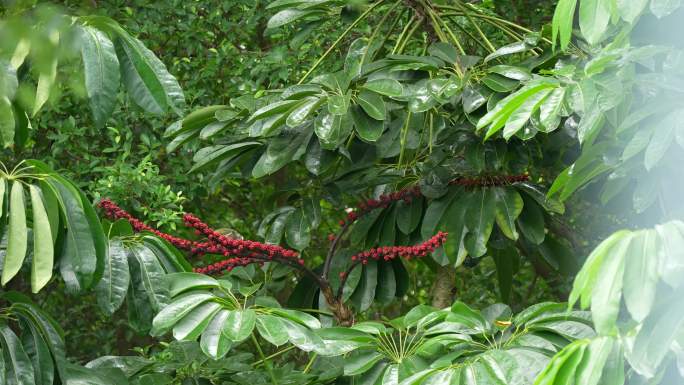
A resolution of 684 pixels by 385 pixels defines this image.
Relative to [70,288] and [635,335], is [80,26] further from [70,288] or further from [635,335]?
[635,335]

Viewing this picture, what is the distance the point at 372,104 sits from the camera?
2.28 meters

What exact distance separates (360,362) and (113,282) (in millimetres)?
524

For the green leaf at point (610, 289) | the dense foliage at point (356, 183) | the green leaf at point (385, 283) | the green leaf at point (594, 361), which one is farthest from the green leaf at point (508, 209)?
the green leaf at point (610, 289)

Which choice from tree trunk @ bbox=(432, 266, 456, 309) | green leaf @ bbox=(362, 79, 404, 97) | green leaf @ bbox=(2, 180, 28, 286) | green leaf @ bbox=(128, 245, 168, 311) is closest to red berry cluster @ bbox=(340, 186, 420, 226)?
tree trunk @ bbox=(432, 266, 456, 309)

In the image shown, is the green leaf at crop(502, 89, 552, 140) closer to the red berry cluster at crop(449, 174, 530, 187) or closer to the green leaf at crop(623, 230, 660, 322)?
the green leaf at crop(623, 230, 660, 322)

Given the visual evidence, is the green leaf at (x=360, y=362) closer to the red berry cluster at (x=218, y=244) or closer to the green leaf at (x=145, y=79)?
the red berry cluster at (x=218, y=244)

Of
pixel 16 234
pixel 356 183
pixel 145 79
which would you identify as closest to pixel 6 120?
pixel 16 234

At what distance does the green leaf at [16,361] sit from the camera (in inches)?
74.6

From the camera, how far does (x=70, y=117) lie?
129 inches

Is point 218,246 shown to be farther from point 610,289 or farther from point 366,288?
point 610,289

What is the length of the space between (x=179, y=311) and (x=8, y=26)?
1.97 ft

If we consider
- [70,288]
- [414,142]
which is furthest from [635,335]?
[414,142]

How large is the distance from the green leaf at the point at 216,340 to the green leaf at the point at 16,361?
404 mm

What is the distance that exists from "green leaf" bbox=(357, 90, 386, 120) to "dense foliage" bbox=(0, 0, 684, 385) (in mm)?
31
